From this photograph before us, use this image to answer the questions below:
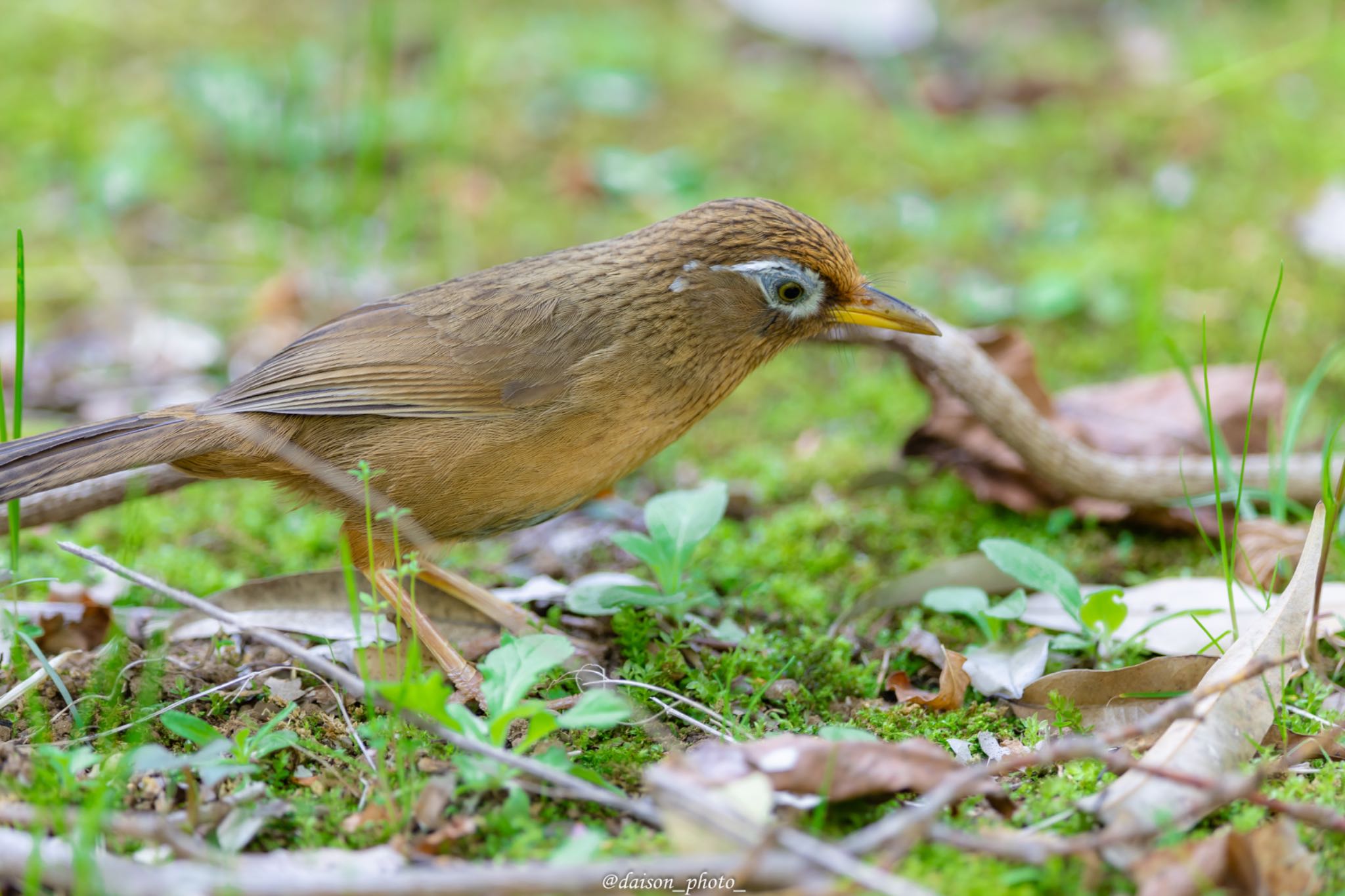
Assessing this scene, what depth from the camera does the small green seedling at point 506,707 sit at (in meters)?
2.66

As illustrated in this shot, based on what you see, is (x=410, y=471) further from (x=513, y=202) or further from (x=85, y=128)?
(x=85, y=128)

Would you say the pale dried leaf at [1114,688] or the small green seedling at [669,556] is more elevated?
the small green seedling at [669,556]

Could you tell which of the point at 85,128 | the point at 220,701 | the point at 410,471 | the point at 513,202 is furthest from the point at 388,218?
the point at 220,701

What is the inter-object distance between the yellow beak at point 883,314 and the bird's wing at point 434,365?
2.77ft

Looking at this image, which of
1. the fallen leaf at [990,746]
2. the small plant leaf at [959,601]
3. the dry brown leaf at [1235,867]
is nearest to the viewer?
the dry brown leaf at [1235,867]

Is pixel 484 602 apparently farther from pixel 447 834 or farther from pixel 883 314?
pixel 883 314

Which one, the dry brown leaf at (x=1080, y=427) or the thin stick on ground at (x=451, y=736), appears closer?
Result: the thin stick on ground at (x=451, y=736)

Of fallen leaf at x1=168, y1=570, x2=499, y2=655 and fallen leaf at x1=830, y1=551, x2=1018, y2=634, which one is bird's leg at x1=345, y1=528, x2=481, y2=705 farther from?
fallen leaf at x1=830, y1=551, x2=1018, y2=634

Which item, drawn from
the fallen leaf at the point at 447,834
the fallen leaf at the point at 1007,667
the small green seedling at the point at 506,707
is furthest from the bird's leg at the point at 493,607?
the fallen leaf at the point at 1007,667

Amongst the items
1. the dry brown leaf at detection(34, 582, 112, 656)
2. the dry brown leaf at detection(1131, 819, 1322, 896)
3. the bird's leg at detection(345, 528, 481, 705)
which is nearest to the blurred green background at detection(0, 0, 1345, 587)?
the bird's leg at detection(345, 528, 481, 705)

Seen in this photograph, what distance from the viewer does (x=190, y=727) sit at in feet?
9.65

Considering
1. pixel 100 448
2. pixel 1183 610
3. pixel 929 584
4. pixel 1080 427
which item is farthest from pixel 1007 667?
pixel 100 448

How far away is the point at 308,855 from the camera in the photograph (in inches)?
102

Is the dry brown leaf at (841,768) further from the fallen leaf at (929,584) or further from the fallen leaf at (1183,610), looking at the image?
the fallen leaf at (929,584)
